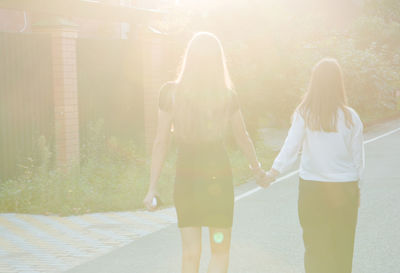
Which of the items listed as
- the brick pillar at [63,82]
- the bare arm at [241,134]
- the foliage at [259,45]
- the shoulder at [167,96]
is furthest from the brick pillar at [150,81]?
the shoulder at [167,96]

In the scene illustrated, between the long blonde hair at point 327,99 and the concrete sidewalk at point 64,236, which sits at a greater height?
the long blonde hair at point 327,99

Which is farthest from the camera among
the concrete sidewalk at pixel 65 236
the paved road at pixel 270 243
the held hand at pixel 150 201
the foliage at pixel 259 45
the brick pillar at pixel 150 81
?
the foliage at pixel 259 45

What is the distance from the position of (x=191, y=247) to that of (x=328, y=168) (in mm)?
1123

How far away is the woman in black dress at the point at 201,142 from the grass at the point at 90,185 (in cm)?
537

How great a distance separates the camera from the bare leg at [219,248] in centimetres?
425

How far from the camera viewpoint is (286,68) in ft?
63.1

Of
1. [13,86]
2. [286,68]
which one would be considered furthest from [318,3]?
[13,86]

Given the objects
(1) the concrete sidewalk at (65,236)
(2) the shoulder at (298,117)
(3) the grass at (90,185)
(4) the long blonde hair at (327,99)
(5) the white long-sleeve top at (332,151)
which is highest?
(4) the long blonde hair at (327,99)

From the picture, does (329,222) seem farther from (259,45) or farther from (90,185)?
(259,45)

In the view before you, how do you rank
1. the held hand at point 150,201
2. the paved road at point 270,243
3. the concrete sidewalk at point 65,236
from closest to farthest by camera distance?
the held hand at point 150,201, the paved road at point 270,243, the concrete sidewalk at point 65,236

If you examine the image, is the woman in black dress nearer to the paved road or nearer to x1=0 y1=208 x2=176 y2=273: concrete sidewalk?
the paved road

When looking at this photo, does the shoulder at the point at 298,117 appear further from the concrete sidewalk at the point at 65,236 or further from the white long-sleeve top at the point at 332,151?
the concrete sidewalk at the point at 65,236

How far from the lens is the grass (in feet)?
31.8

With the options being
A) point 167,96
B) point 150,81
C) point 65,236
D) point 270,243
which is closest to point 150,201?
point 167,96
